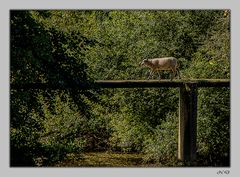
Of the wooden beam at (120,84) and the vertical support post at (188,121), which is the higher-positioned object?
the wooden beam at (120,84)

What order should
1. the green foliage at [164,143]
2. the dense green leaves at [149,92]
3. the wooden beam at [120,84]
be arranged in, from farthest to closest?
1. the green foliage at [164,143]
2. the dense green leaves at [149,92]
3. the wooden beam at [120,84]

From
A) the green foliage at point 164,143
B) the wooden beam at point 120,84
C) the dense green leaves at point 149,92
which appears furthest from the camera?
the green foliage at point 164,143

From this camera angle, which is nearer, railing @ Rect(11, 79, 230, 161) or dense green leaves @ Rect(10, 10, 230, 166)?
railing @ Rect(11, 79, 230, 161)

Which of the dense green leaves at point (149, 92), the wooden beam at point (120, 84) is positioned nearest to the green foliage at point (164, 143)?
the dense green leaves at point (149, 92)

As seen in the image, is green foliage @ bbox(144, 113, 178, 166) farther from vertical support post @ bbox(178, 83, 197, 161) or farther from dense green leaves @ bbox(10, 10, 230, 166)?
vertical support post @ bbox(178, 83, 197, 161)

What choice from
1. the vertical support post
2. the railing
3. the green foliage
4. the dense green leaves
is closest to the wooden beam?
the railing

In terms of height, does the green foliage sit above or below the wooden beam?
below

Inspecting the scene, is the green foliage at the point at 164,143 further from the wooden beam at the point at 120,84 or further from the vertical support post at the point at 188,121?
the wooden beam at the point at 120,84

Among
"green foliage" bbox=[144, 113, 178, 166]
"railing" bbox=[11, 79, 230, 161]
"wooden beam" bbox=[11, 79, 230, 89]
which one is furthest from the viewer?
"green foliage" bbox=[144, 113, 178, 166]

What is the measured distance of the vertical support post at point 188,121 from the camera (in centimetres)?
1007

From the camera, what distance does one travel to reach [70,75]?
843cm

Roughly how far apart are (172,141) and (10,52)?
6.99 meters

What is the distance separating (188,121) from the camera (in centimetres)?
1011

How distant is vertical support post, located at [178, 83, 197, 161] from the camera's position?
10.1 meters
